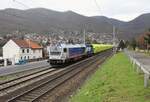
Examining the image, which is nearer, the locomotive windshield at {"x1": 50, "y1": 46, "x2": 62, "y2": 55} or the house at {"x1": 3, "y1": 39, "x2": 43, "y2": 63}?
the locomotive windshield at {"x1": 50, "y1": 46, "x2": 62, "y2": 55}

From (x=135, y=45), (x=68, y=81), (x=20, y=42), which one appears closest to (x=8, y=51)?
(x=20, y=42)

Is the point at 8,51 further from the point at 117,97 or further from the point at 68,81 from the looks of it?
the point at 117,97

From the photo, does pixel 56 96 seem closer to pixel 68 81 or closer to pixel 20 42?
pixel 68 81

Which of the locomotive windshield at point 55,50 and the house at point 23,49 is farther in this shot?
the house at point 23,49

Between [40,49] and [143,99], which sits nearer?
[143,99]

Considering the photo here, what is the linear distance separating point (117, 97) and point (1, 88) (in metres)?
9.59

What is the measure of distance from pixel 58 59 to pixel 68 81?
15.0 m

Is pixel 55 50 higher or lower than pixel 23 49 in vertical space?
higher

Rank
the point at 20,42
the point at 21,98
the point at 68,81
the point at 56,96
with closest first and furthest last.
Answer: the point at 21,98, the point at 56,96, the point at 68,81, the point at 20,42

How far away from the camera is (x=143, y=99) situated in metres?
14.2

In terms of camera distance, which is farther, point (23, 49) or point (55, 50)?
point (23, 49)

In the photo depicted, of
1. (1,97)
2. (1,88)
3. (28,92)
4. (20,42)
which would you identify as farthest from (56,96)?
(20,42)

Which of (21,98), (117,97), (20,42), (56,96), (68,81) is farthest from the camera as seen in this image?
(20,42)

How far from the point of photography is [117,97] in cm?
1544
